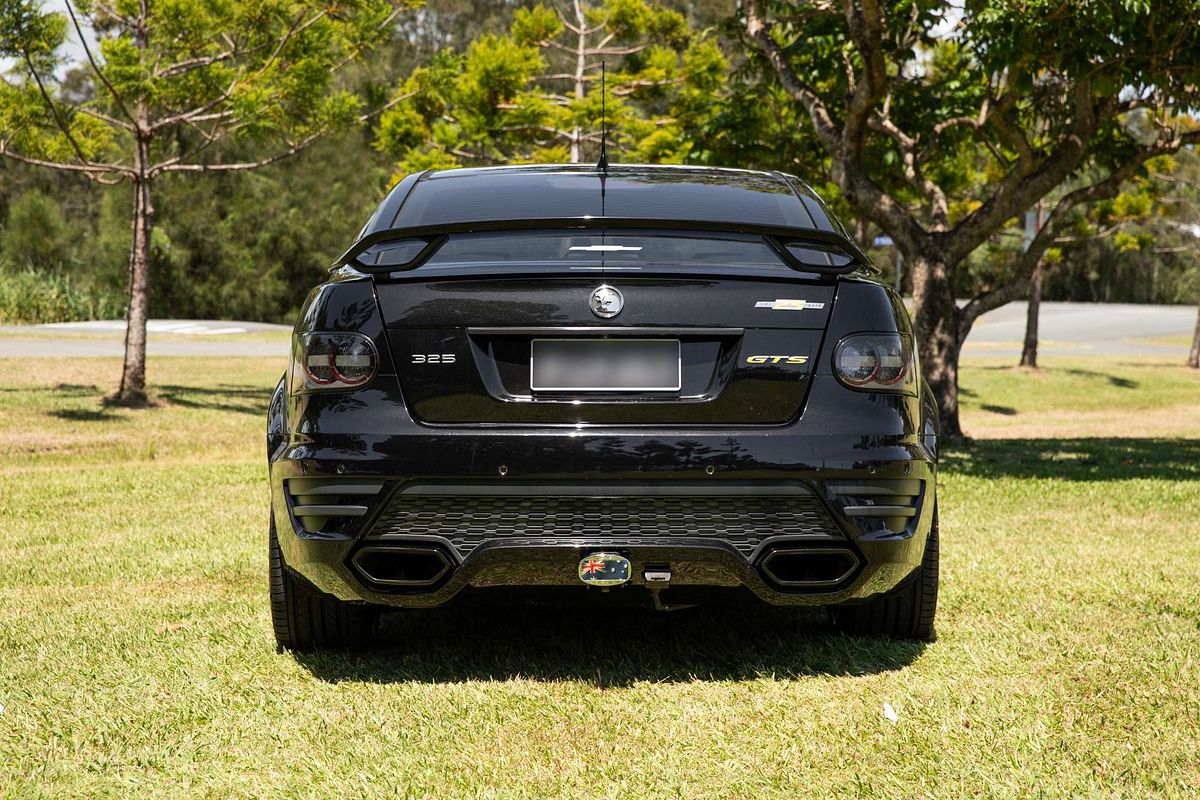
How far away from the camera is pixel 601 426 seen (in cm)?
346

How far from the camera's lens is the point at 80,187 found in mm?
51562

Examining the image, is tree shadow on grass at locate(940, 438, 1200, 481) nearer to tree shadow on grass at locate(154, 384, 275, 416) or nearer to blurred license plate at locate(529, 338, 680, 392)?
Answer: blurred license plate at locate(529, 338, 680, 392)

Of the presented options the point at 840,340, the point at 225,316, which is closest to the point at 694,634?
the point at 840,340

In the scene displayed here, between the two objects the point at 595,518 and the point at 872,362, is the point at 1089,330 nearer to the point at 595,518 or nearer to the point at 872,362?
the point at 872,362

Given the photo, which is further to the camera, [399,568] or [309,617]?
[309,617]

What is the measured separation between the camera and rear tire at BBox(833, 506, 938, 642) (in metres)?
4.11

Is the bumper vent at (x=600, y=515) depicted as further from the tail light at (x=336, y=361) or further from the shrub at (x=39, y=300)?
the shrub at (x=39, y=300)

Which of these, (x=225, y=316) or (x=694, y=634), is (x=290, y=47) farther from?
(x=225, y=316)

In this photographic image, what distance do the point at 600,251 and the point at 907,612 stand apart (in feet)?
5.30

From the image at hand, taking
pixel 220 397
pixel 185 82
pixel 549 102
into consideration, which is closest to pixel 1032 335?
pixel 549 102

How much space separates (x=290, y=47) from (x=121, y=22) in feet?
7.41

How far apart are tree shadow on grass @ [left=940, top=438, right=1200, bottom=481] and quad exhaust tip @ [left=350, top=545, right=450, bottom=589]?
6.89m

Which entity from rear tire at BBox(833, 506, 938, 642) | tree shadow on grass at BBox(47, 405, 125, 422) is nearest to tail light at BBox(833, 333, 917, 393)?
rear tire at BBox(833, 506, 938, 642)

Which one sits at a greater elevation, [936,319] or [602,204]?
[602,204]
